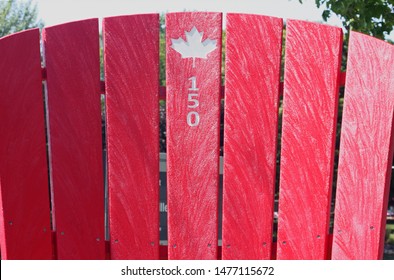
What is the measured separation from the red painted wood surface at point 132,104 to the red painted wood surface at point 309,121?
24.3 inches

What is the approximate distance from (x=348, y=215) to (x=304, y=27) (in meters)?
0.91

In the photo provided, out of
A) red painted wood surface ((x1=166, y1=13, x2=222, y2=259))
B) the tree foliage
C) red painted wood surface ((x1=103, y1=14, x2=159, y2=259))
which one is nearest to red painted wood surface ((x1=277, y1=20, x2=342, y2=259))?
red painted wood surface ((x1=166, y1=13, x2=222, y2=259))

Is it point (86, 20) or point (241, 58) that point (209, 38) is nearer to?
point (241, 58)

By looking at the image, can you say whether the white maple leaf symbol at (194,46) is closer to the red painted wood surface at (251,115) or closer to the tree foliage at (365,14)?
the red painted wood surface at (251,115)

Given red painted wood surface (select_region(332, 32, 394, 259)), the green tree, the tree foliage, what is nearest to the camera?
red painted wood surface (select_region(332, 32, 394, 259))

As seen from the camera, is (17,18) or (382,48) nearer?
(382,48)

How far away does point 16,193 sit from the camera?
10.7 feet

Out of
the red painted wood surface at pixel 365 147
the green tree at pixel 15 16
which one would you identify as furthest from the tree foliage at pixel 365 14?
the green tree at pixel 15 16

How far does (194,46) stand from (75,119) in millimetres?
652

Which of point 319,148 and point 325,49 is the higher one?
point 325,49

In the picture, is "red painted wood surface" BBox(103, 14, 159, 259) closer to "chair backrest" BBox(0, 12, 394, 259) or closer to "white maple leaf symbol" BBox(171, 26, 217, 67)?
"chair backrest" BBox(0, 12, 394, 259)

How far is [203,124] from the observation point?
10.5ft

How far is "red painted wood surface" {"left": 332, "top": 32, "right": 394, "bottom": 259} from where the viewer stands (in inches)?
124
